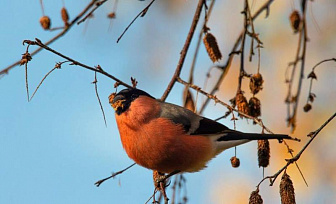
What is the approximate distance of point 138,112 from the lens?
3135 mm

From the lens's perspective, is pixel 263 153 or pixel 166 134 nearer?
pixel 263 153

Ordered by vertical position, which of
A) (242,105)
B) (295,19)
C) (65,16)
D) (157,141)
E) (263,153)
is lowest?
(263,153)

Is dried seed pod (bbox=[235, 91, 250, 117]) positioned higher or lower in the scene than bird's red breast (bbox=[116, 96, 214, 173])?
higher

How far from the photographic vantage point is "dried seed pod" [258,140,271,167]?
2.79 meters

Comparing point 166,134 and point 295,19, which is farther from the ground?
point 295,19

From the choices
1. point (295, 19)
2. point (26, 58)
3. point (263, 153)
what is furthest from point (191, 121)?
point (26, 58)

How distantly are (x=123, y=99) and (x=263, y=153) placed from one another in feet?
2.69

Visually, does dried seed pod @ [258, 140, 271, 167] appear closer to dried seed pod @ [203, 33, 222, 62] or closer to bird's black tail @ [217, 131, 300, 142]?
bird's black tail @ [217, 131, 300, 142]

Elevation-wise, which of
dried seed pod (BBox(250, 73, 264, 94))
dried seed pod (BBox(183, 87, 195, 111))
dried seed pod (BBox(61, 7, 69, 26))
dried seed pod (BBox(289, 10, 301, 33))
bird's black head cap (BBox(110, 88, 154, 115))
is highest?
dried seed pod (BBox(289, 10, 301, 33))

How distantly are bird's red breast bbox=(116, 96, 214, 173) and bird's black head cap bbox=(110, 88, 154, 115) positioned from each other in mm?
23

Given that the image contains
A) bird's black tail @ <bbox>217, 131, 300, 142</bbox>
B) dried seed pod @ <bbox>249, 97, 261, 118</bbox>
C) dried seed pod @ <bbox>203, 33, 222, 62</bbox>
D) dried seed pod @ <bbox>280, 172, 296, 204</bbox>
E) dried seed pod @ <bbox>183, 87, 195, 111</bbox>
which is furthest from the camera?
dried seed pod @ <bbox>183, 87, 195, 111</bbox>

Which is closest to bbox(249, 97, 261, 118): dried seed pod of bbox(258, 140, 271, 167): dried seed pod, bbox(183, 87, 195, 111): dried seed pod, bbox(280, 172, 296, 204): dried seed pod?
bbox(258, 140, 271, 167): dried seed pod

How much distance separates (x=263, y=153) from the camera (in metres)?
2.81

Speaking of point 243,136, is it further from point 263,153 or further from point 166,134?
point 166,134
